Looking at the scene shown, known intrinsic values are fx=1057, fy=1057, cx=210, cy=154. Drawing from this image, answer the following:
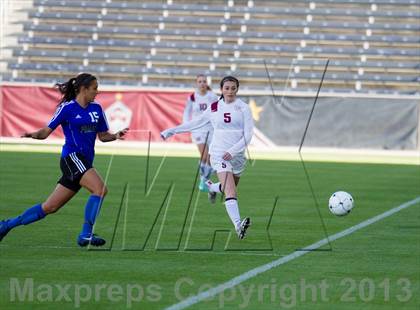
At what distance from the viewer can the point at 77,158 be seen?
10.5m

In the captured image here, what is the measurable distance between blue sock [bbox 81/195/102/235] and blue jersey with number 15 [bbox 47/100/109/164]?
39 centimetres

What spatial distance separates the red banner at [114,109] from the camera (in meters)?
34.1

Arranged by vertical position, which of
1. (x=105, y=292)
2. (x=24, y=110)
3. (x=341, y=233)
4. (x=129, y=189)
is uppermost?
(x=24, y=110)

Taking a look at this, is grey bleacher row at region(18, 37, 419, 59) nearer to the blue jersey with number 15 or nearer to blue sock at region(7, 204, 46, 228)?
the blue jersey with number 15

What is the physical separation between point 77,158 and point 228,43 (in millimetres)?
29646

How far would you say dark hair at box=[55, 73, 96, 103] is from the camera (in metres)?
10.6

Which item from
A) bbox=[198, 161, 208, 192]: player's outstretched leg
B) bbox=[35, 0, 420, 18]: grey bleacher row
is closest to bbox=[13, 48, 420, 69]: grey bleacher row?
bbox=[35, 0, 420, 18]: grey bleacher row

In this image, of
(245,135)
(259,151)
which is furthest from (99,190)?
(259,151)

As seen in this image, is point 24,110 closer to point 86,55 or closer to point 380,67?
point 86,55

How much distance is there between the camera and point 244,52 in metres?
38.8

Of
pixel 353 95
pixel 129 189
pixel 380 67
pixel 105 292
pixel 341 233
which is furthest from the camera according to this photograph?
pixel 380 67

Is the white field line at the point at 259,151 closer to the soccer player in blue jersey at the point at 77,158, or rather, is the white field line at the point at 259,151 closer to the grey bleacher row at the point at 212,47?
the grey bleacher row at the point at 212,47

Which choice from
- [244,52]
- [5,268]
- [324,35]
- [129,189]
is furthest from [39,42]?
[5,268]

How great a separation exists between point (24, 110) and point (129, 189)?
17.3m
